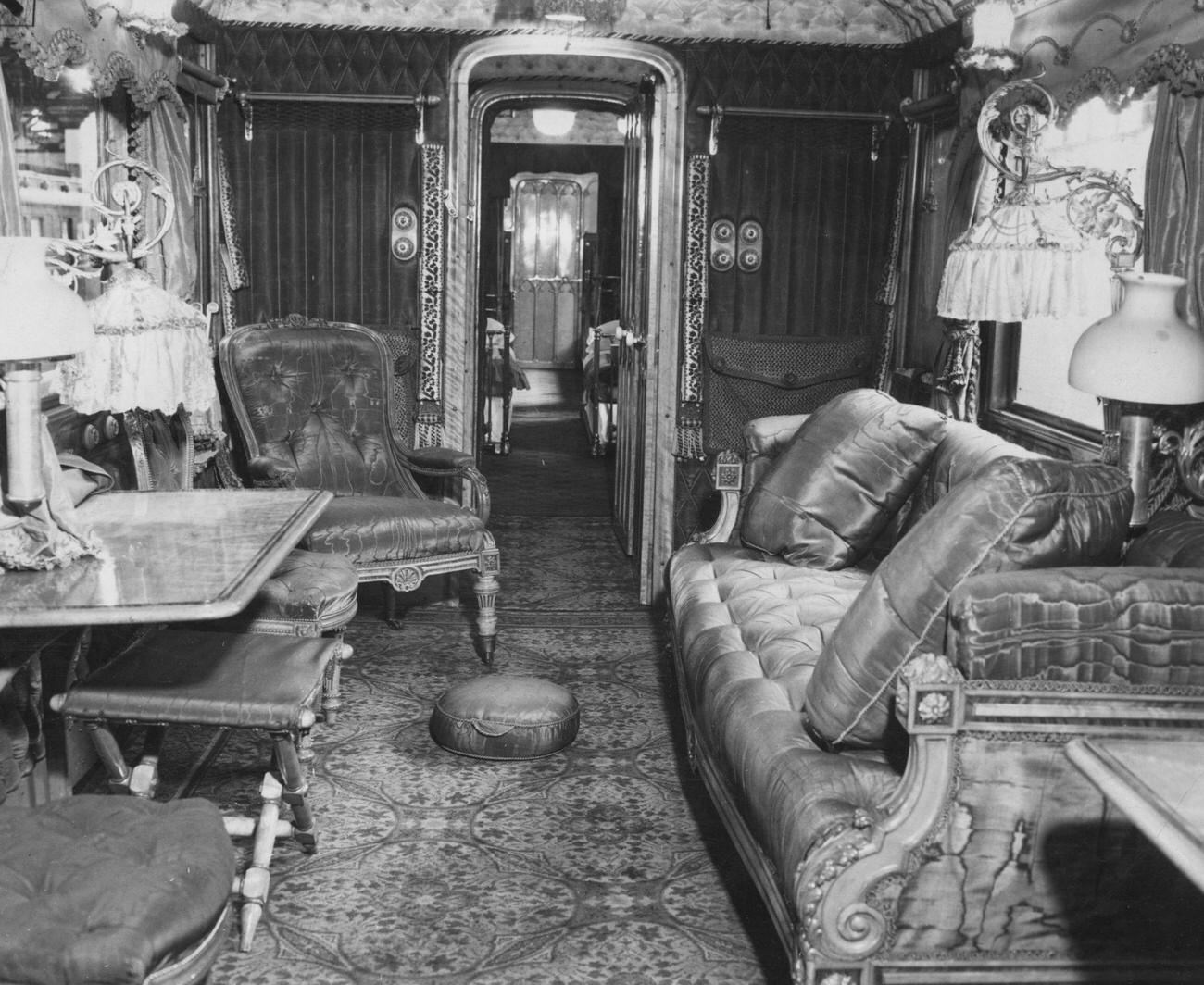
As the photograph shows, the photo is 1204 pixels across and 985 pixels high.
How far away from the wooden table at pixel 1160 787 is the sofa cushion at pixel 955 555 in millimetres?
663

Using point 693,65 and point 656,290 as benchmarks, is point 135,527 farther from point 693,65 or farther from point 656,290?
point 693,65

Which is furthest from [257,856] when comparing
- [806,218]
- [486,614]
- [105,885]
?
[806,218]

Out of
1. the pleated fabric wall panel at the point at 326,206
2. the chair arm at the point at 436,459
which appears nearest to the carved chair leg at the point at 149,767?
the chair arm at the point at 436,459

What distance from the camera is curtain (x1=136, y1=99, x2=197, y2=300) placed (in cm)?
523

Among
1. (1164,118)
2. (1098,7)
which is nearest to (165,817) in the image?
(1164,118)

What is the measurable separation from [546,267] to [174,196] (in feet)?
35.3

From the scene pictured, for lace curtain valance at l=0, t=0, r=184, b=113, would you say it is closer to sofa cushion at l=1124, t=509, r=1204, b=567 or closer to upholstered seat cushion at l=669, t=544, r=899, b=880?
upholstered seat cushion at l=669, t=544, r=899, b=880

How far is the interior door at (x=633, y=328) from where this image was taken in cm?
660

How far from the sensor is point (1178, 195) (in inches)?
153

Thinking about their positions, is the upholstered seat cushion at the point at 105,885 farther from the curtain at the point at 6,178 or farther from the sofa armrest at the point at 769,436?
the sofa armrest at the point at 769,436

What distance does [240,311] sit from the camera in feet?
21.7

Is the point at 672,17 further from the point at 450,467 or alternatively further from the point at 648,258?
the point at 450,467

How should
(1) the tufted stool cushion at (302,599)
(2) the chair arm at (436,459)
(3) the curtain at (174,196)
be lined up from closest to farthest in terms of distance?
(1) the tufted stool cushion at (302,599)
(3) the curtain at (174,196)
(2) the chair arm at (436,459)

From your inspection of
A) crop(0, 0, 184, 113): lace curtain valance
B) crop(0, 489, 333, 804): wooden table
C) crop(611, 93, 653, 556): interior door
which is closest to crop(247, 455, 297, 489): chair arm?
crop(0, 489, 333, 804): wooden table
